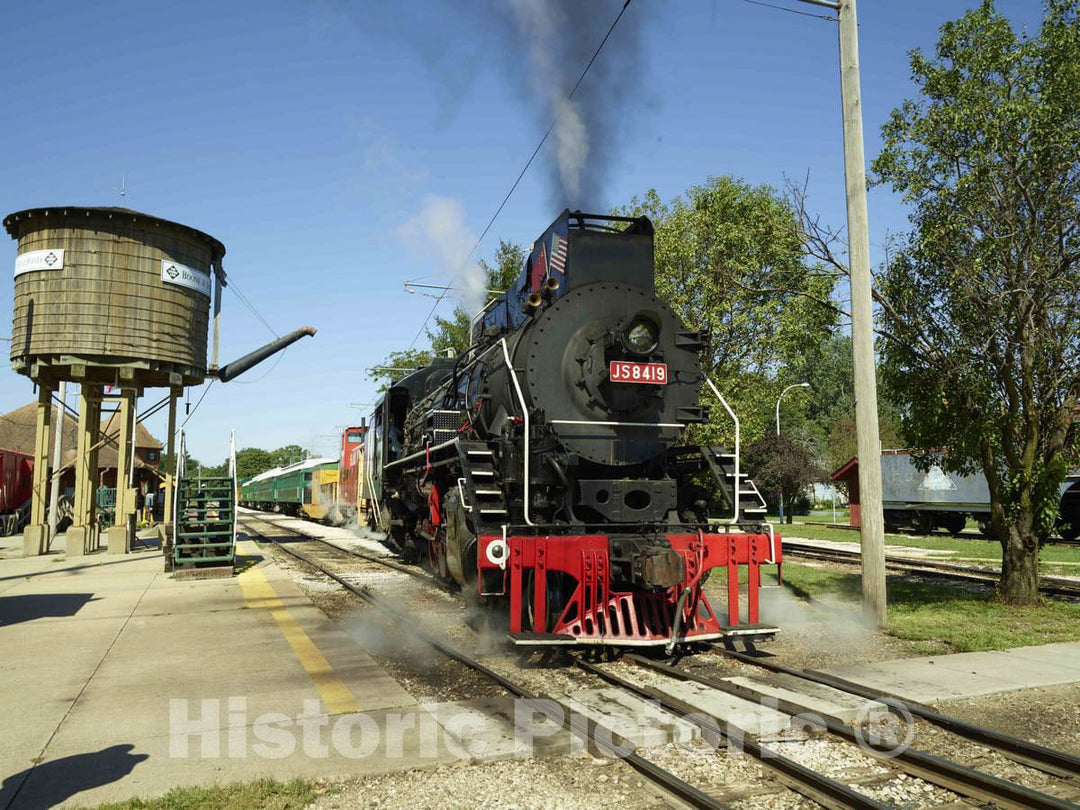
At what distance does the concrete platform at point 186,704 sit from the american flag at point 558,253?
4231mm

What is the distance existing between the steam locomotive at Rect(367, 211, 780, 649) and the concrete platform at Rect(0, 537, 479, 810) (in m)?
1.56

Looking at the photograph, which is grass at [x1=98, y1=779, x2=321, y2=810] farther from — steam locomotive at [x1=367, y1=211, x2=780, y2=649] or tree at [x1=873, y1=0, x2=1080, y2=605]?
tree at [x1=873, y1=0, x2=1080, y2=605]

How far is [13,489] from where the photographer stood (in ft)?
97.5

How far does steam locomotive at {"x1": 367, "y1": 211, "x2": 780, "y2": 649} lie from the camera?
21.1ft

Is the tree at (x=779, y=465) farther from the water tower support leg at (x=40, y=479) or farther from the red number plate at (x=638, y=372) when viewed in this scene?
the red number plate at (x=638, y=372)

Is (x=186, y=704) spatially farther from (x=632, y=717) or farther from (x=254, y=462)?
(x=254, y=462)

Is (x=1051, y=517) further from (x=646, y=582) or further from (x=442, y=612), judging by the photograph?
(x=442, y=612)

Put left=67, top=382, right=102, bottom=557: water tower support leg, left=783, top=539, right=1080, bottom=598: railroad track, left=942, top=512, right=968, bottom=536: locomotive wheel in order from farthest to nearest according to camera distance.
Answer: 1. left=942, top=512, right=968, bottom=536: locomotive wheel
2. left=67, top=382, right=102, bottom=557: water tower support leg
3. left=783, top=539, right=1080, bottom=598: railroad track

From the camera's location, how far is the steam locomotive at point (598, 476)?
6.44 metres

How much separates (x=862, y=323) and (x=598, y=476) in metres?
3.74

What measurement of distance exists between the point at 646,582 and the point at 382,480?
901 cm

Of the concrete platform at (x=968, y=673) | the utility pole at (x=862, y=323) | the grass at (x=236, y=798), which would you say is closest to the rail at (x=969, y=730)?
the concrete platform at (x=968, y=673)

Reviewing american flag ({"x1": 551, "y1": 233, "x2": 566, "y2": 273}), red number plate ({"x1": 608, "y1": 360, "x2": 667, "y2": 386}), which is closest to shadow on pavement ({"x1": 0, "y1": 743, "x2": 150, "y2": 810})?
red number plate ({"x1": 608, "y1": 360, "x2": 667, "y2": 386})

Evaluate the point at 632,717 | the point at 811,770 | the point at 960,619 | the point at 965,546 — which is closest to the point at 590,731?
the point at 632,717
